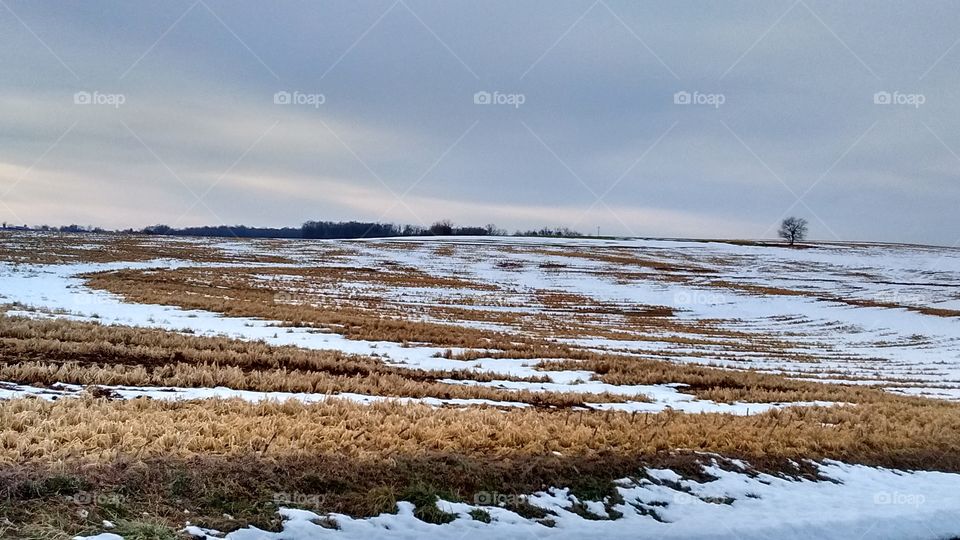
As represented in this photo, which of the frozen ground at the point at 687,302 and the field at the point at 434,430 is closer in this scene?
the field at the point at 434,430

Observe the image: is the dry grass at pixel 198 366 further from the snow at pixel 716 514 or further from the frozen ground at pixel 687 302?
the snow at pixel 716 514

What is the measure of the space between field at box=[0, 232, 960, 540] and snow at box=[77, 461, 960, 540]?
0.03 m

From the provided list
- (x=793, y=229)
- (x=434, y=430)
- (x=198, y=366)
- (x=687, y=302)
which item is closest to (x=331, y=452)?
(x=434, y=430)

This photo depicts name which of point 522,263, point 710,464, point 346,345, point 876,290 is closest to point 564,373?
point 346,345

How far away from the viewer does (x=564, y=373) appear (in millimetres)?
16969

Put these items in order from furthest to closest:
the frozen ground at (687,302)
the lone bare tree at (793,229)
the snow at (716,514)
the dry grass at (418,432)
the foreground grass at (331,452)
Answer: the lone bare tree at (793,229)
the frozen ground at (687,302)
the dry grass at (418,432)
the snow at (716,514)
the foreground grass at (331,452)

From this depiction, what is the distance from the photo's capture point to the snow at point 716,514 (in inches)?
221

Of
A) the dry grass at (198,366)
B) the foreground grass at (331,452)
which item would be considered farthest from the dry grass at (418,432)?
the dry grass at (198,366)

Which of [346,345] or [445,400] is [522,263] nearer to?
[346,345]

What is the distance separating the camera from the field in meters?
5.68

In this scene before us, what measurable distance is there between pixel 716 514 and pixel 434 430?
369cm

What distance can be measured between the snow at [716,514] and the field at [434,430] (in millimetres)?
29

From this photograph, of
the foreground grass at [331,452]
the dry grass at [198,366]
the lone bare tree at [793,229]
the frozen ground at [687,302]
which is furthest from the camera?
the lone bare tree at [793,229]

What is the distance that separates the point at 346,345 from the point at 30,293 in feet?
56.2
